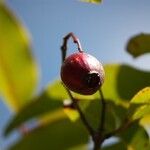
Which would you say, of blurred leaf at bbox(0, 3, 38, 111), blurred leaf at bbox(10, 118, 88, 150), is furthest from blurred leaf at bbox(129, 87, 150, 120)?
blurred leaf at bbox(0, 3, 38, 111)

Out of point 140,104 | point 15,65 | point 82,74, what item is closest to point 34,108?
point 15,65

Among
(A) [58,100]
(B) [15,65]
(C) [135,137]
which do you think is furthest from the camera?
(B) [15,65]

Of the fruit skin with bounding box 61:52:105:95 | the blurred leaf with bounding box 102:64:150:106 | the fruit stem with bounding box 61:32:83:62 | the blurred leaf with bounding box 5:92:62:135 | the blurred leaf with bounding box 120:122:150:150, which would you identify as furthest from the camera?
the blurred leaf with bounding box 5:92:62:135

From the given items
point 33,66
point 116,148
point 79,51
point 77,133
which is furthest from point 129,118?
point 33,66

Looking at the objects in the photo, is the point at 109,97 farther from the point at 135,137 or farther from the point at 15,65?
the point at 15,65

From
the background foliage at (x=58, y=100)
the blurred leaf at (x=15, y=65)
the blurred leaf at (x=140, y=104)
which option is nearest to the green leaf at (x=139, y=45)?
the background foliage at (x=58, y=100)

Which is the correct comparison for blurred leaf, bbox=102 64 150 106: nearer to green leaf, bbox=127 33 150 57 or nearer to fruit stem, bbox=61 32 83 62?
green leaf, bbox=127 33 150 57

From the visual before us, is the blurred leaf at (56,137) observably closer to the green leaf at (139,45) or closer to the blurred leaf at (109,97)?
the blurred leaf at (109,97)

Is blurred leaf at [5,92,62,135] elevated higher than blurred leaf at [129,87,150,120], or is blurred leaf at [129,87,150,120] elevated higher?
blurred leaf at [129,87,150,120]

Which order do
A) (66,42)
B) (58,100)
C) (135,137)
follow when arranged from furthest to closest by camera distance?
(58,100) → (135,137) → (66,42)
